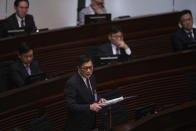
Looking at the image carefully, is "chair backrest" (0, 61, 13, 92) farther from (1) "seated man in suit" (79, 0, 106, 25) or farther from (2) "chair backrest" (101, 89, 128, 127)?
(1) "seated man in suit" (79, 0, 106, 25)

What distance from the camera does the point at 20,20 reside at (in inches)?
257

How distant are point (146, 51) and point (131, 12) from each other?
1.89 meters

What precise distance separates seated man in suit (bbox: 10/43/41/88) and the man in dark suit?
0.83 m

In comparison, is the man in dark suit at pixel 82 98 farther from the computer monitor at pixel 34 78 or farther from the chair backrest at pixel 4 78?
the chair backrest at pixel 4 78

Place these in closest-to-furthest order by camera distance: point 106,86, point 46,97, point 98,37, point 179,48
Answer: point 46,97, point 106,86, point 179,48, point 98,37

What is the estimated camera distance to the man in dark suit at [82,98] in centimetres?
464

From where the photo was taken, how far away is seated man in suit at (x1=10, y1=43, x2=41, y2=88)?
17.7 ft

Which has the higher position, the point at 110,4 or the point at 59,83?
the point at 110,4

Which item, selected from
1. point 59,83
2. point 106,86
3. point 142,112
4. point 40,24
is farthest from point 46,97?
point 40,24

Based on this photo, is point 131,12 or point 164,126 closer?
point 164,126

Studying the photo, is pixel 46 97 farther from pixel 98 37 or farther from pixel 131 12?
pixel 131 12

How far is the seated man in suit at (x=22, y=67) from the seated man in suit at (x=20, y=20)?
923 millimetres

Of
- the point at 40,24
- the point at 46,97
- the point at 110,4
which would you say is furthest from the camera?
the point at 110,4

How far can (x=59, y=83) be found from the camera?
533cm
